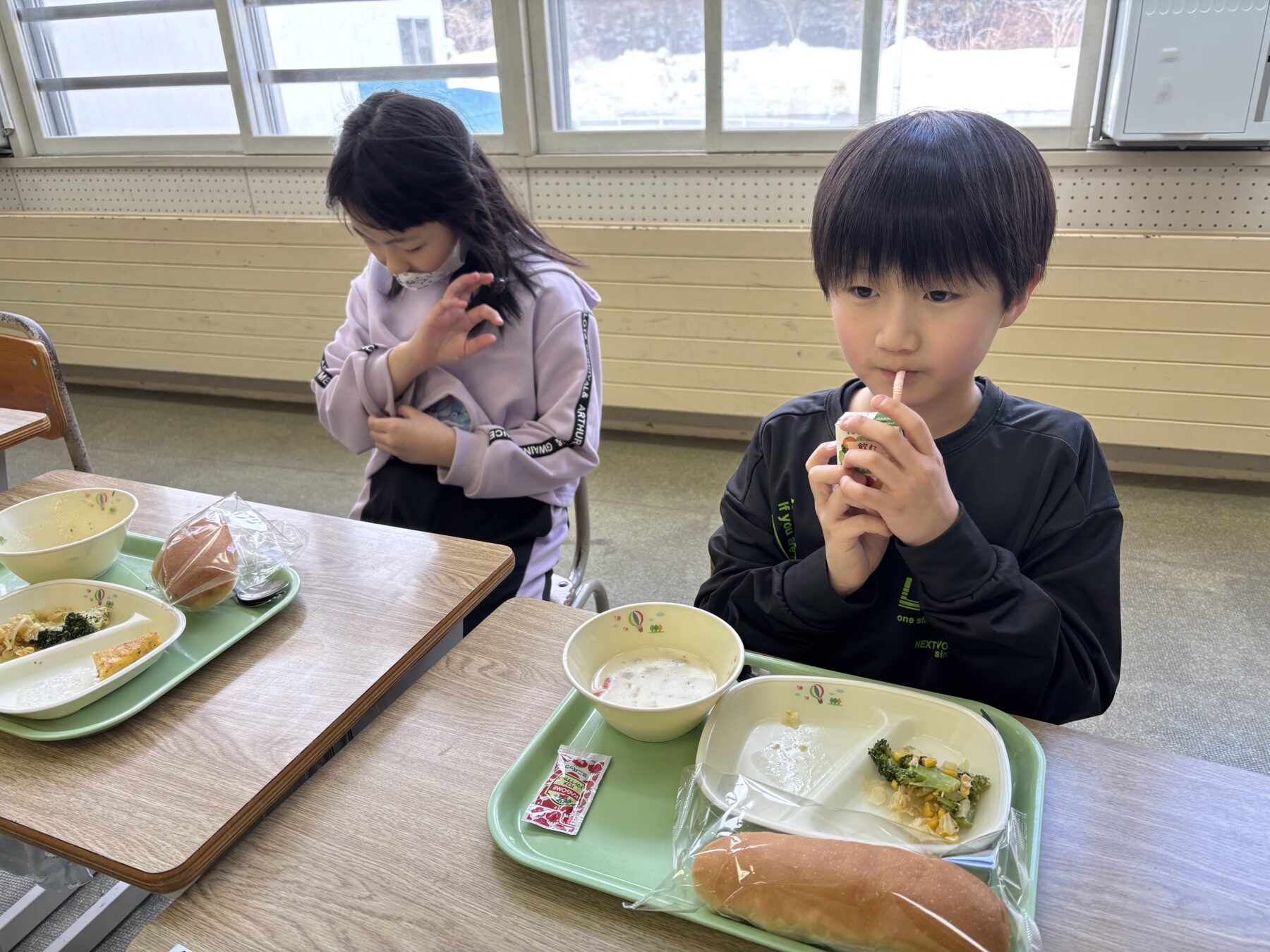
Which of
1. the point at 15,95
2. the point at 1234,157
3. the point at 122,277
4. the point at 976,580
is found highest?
the point at 15,95

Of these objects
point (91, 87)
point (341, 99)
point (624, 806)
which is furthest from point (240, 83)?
point (624, 806)

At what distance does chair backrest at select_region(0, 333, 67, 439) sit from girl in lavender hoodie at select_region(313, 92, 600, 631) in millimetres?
623

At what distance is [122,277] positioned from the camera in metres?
3.67

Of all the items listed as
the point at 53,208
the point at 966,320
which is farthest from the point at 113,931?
the point at 53,208

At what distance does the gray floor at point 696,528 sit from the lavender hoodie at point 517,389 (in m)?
0.91

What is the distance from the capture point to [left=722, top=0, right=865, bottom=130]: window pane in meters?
2.72

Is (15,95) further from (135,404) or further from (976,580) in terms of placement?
(976,580)

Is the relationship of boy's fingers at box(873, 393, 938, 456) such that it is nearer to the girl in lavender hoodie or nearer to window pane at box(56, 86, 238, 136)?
the girl in lavender hoodie

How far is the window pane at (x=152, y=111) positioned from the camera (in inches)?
138

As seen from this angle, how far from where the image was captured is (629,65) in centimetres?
299

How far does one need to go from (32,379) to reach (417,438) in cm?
94

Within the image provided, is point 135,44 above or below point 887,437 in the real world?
above

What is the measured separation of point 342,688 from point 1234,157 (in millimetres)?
2691

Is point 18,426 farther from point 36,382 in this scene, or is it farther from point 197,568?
point 197,568
